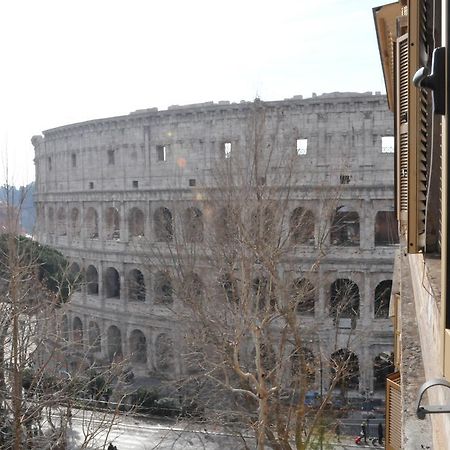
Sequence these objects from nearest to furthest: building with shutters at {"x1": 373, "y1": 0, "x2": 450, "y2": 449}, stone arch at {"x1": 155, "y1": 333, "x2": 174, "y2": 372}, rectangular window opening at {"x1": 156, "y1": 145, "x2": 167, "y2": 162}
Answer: building with shutters at {"x1": 373, "y1": 0, "x2": 450, "y2": 449}, stone arch at {"x1": 155, "y1": 333, "x2": 174, "y2": 372}, rectangular window opening at {"x1": 156, "y1": 145, "x2": 167, "y2": 162}

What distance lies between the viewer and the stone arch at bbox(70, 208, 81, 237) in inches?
1266

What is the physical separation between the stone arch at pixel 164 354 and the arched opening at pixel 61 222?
10.2 metres

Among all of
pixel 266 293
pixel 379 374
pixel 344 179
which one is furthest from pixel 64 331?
pixel 379 374

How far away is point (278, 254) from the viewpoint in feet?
41.7

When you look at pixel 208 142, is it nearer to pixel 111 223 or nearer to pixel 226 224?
pixel 111 223

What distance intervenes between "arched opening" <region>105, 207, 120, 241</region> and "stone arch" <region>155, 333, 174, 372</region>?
6.43m

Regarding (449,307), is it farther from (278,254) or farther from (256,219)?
(256,219)

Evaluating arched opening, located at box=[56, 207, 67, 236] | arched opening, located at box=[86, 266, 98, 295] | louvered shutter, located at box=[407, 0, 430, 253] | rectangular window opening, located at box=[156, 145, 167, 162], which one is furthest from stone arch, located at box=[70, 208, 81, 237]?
louvered shutter, located at box=[407, 0, 430, 253]

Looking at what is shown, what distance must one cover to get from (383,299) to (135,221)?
43.2 feet

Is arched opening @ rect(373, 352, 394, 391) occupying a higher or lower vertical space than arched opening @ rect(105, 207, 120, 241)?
lower

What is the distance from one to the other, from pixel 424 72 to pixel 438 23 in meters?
1.38

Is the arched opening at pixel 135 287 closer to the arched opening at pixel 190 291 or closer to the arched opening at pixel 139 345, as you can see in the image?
the arched opening at pixel 139 345

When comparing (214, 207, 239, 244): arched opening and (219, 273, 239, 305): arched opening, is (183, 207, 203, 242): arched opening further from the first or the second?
(219, 273, 239, 305): arched opening

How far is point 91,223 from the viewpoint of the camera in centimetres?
3198
